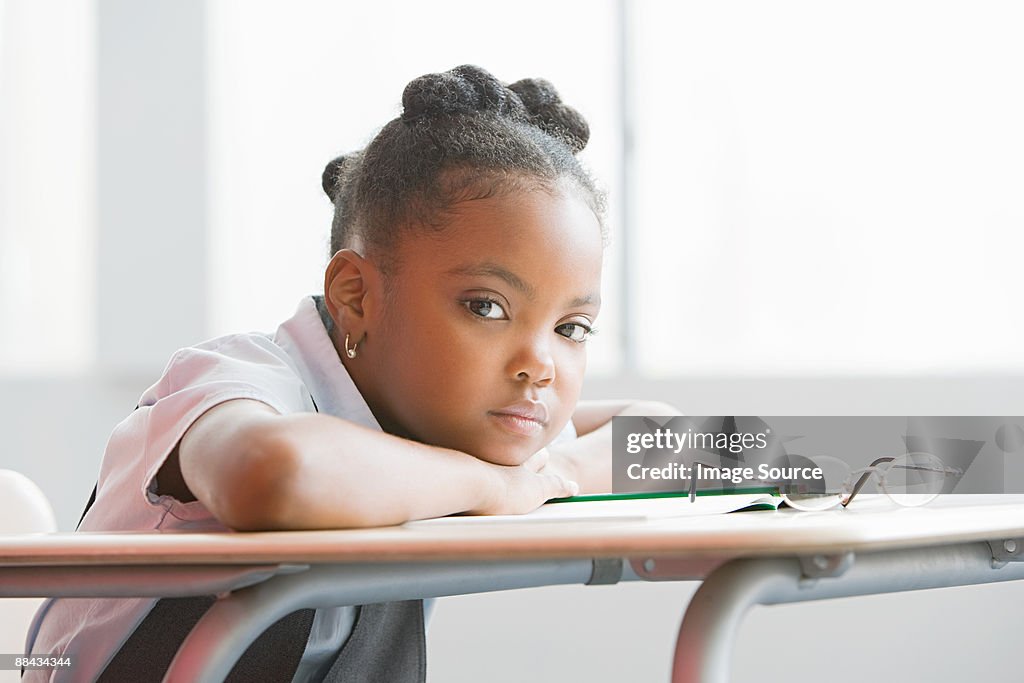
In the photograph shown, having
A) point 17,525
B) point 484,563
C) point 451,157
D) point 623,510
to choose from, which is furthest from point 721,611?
point 17,525

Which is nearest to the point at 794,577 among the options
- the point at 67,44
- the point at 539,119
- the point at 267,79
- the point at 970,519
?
the point at 970,519

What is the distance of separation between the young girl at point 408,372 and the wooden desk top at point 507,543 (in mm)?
147

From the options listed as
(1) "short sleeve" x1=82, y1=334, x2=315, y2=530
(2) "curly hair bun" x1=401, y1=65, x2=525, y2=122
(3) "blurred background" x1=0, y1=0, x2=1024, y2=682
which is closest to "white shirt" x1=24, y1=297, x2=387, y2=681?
(1) "short sleeve" x1=82, y1=334, x2=315, y2=530

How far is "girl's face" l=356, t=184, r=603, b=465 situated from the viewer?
88cm

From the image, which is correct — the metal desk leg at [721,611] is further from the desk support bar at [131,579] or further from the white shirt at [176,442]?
the white shirt at [176,442]

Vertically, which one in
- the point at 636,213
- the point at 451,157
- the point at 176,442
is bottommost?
the point at 176,442

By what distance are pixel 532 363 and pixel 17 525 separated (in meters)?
0.58

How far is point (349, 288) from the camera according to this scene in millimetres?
986

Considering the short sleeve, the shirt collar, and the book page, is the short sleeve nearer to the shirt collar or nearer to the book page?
the shirt collar

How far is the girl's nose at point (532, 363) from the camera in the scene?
2.87 feet

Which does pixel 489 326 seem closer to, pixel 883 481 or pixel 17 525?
pixel 883 481

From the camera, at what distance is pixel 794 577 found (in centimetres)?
51

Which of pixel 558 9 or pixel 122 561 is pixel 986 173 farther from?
pixel 122 561

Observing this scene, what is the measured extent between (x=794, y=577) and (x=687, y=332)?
66.4 inches
